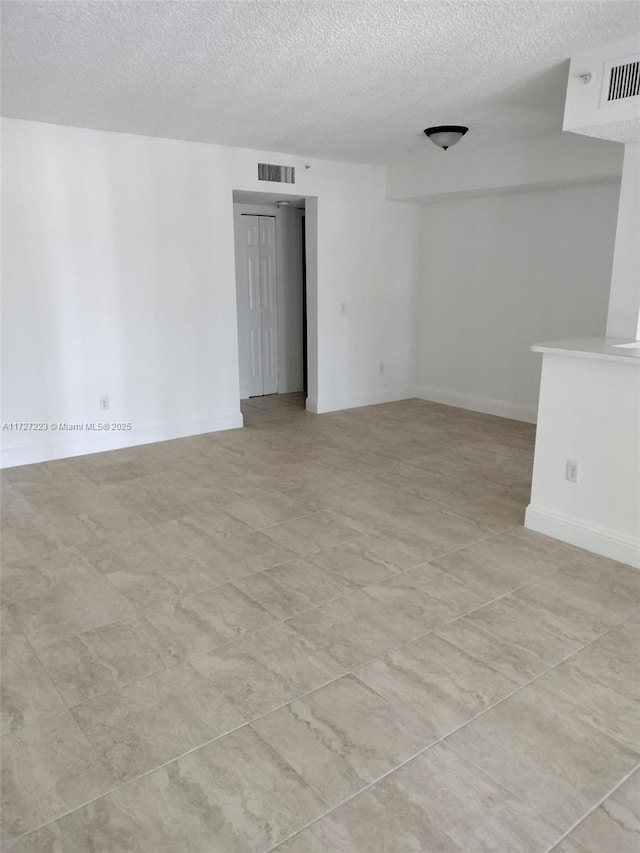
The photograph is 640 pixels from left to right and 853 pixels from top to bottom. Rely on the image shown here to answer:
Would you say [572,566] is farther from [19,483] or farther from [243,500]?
[19,483]

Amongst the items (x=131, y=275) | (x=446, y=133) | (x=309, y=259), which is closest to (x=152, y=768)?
(x=131, y=275)

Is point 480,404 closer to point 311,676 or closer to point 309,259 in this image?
point 309,259

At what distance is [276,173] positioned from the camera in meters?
5.58

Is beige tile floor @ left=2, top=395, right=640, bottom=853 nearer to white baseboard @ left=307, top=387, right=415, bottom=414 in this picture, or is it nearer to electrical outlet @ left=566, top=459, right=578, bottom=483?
electrical outlet @ left=566, top=459, right=578, bottom=483

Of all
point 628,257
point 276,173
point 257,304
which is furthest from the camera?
point 257,304

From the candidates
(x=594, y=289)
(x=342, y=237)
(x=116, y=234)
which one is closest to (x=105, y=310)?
(x=116, y=234)

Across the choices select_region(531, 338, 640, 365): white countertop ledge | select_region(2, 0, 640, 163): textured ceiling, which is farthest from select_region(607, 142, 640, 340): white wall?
select_region(2, 0, 640, 163): textured ceiling

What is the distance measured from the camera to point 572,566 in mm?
3107

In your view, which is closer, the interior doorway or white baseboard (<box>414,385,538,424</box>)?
white baseboard (<box>414,385,538,424</box>)

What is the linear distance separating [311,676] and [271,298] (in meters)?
5.56

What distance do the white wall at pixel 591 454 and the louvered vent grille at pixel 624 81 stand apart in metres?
1.33

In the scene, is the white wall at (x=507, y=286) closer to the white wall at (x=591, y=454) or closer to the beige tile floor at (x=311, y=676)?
the beige tile floor at (x=311, y=676)

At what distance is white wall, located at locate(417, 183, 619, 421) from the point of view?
533 centimetres

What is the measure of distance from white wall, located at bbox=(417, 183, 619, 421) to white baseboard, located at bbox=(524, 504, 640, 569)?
8.46 ft
